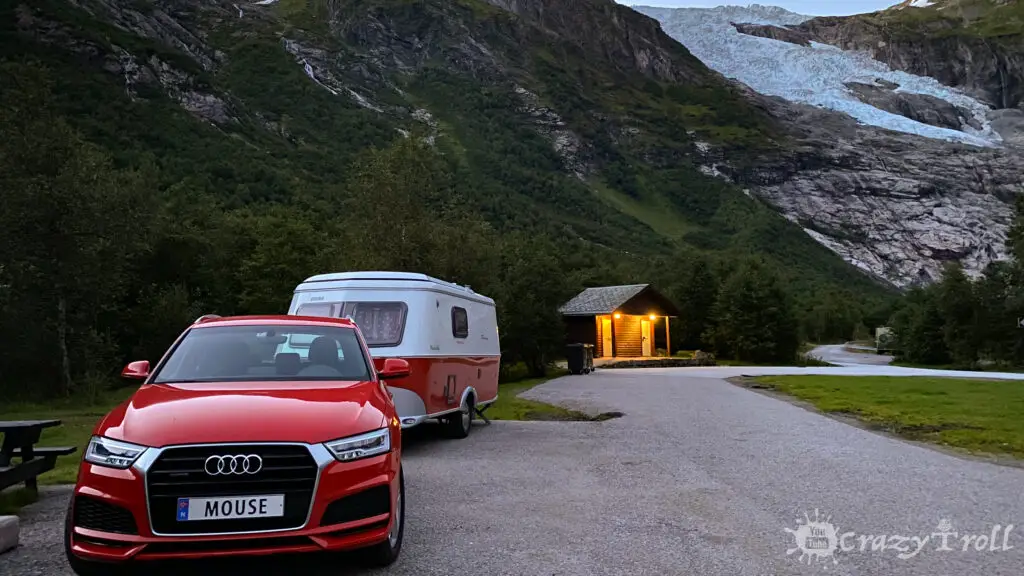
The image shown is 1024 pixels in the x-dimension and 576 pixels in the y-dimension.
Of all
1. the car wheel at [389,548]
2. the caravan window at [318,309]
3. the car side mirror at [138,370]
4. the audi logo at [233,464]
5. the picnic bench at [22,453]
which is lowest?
the car wheel at [389,548]

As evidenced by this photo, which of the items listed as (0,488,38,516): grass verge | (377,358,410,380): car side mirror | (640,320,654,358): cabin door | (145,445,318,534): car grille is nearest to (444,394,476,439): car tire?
(377,358,410,380): car side mirror

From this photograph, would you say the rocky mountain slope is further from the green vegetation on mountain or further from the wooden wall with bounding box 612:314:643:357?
the wooden wall with bounding box 612:314:643:357

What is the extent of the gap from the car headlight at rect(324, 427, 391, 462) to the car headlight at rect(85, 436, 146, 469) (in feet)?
3.52

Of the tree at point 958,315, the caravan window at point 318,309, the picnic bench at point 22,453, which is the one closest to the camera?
the picnic bench at point 22,453

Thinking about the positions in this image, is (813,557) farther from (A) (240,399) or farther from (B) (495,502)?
(A) (240,399)

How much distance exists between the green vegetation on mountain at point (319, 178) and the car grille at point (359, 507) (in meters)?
19.1

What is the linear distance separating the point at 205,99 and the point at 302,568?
363ft

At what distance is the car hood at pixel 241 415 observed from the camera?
4.11m

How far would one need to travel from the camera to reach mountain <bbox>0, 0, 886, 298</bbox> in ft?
271

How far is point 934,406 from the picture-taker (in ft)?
51.5

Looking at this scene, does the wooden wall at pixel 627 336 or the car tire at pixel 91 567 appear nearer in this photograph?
the car tire at pixel 91 567

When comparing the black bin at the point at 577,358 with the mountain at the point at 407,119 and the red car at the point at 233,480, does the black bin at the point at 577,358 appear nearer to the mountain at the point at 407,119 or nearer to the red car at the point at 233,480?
the mountain at the point at 407,119

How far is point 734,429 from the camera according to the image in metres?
12.3

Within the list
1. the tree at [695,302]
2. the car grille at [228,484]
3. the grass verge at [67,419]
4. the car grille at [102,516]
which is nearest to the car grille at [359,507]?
the car grille at [228,484]
